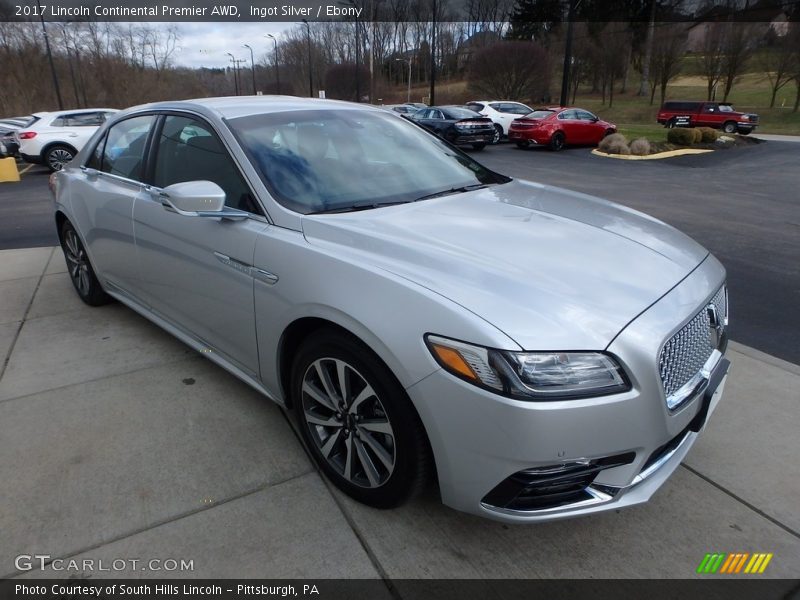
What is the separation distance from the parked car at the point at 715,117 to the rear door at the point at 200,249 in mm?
30999

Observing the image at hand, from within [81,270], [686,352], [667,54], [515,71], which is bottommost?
[81,270]

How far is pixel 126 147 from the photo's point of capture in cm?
381

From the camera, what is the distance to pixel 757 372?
3.51 metres

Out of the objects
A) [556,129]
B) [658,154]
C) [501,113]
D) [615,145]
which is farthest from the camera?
[501,113]

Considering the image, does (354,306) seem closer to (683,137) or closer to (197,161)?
(197,161)

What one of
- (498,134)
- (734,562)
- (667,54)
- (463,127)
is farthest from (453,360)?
(667,54)

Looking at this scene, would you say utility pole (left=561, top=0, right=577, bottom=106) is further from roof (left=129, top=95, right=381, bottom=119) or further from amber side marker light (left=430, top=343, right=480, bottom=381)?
amber side marker light (left=430, top=343, right=480, bottom=381)

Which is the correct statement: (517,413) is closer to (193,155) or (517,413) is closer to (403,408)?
(403,408)

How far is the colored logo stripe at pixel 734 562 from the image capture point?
208cm

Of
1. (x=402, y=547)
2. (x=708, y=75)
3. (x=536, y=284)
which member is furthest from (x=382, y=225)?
(x=708, y=75)

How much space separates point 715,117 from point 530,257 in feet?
107

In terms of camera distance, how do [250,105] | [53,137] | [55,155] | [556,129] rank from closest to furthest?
1. [250,105]
2. [53,137]
3. [55,155]
4. [556,129]

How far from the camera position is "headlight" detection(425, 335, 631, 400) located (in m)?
1.77

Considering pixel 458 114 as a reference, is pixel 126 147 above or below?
above
